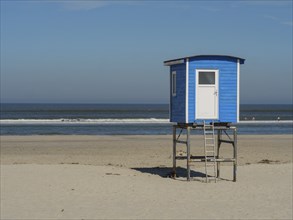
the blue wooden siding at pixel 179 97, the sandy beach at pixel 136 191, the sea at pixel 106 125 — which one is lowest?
the sea at pixel 106 125

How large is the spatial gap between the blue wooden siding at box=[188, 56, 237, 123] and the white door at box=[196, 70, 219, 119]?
134 mm

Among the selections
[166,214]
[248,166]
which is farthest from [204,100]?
[166,214]

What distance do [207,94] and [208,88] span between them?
198 mm

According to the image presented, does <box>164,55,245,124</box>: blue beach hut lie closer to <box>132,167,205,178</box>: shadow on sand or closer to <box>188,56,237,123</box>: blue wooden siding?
<box>188,56,237,123</box>: blue wooden siding

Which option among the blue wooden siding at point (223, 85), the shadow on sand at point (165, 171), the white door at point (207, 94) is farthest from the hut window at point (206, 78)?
the shadow on sand at point (165, 171)

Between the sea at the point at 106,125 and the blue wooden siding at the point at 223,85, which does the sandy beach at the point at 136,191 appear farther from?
the sea at the point at 106,125

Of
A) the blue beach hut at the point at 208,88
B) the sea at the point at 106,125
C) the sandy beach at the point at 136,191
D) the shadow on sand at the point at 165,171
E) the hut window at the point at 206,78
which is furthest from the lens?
the sea at the point at 106,125

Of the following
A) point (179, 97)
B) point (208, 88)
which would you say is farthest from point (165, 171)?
point (208, 88)

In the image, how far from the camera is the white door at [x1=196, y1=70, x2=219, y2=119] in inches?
753

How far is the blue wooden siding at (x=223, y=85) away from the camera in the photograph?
19.0 metres

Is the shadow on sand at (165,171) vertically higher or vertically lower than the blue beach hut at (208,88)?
lower

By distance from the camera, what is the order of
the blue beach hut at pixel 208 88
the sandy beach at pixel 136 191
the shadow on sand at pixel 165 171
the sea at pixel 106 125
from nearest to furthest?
the sandy beach at pixel 136 191 → the blue beach hut at pixel 208 88 → the shadow on sand at pixel 165 171 → the sea at pixel 106 125

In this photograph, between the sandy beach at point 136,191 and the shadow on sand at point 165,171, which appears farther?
the shadow on sand at point 165,171

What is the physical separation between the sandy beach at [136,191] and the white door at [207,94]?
2.24 metres
